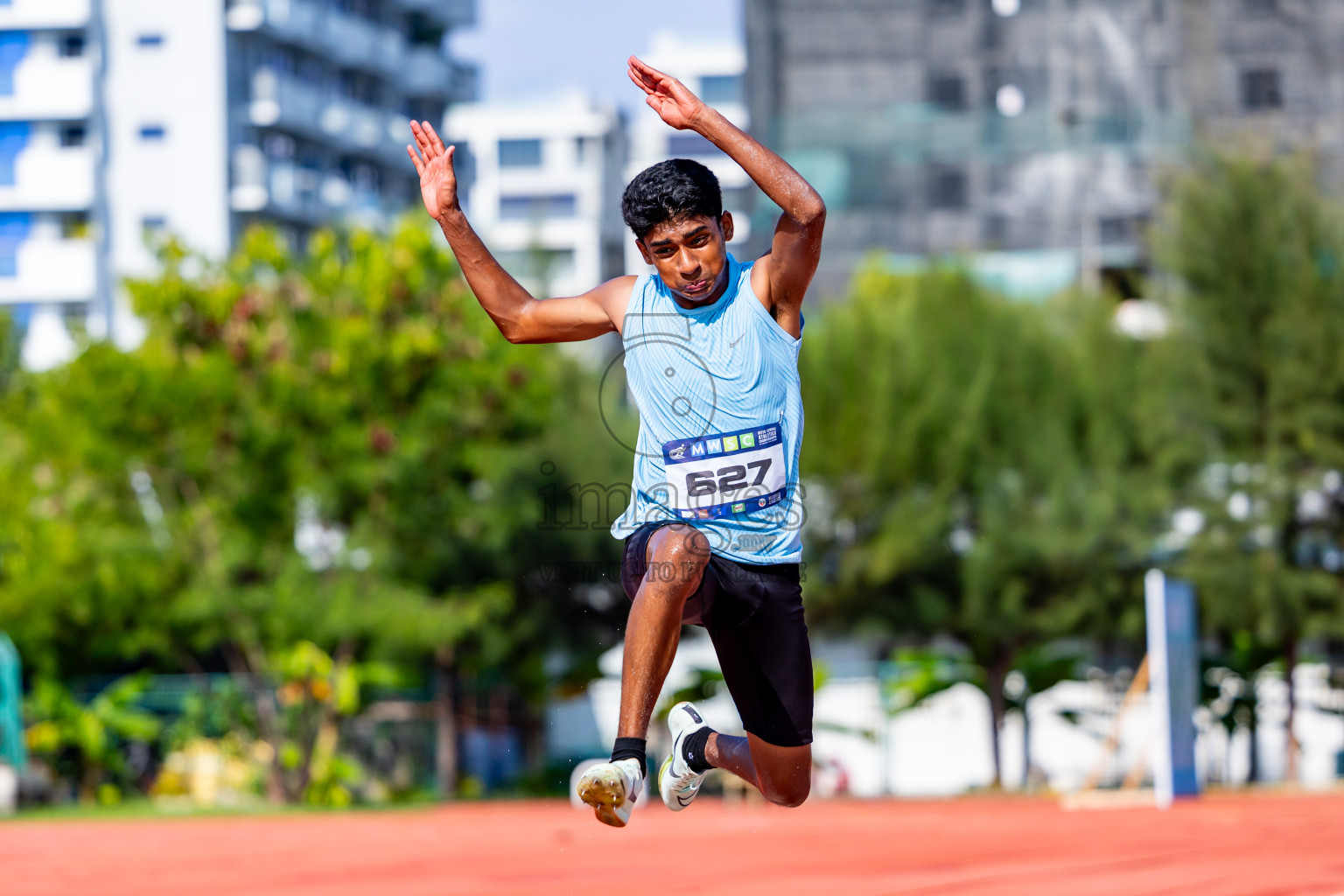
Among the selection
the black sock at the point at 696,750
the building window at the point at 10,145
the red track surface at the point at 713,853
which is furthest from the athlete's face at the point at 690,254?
the building window at the point at 10,145

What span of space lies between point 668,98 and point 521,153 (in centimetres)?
8130

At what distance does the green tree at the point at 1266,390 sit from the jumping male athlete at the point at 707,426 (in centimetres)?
1912

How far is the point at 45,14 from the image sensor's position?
168 feet

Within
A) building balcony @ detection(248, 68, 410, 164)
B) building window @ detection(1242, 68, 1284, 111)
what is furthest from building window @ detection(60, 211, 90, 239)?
building window @ detection(1242, 68, 1284, 111)

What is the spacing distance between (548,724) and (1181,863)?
61.2 feet

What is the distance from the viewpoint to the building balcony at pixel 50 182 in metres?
51.9

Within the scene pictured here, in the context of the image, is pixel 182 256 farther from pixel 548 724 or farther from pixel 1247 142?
pixel 1247 142

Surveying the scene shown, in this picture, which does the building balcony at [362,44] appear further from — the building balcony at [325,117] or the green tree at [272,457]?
the green tree at [272,457]

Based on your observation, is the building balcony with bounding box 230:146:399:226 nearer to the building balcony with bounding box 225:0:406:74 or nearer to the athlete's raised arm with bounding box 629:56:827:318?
the building balcony with bounding box 225:0:406:74

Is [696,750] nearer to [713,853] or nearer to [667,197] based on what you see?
[667,197]

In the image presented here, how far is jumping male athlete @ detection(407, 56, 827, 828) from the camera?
14.9ft

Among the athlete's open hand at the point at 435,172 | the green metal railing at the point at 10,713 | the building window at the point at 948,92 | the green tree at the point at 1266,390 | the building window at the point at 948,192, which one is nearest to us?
the athlete's open hand at the point at 435,172

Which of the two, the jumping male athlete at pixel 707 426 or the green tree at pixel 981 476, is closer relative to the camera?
the jumping male athlete at pixel 707 426

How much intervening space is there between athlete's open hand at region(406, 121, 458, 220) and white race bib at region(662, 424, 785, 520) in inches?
42.0
